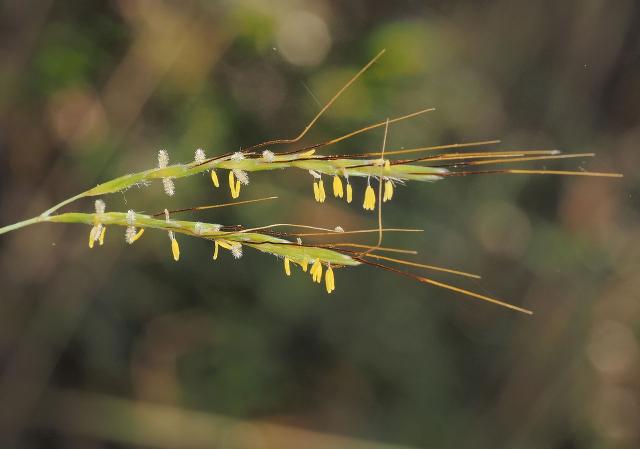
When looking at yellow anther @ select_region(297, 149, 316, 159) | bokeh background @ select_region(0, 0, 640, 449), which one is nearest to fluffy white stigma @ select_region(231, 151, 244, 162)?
yellow anther @ select_region(297, 149, 316, 159)

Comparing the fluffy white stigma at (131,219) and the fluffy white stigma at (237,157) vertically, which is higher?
the fluffy white stigma at (237,157)

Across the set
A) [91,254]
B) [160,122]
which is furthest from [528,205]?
[91,254]

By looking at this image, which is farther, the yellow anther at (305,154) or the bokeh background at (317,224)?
the bokeh background at (317,224)

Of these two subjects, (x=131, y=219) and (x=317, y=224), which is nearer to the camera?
(x=131, y=219)

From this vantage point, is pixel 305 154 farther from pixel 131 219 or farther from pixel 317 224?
pixel 317 224

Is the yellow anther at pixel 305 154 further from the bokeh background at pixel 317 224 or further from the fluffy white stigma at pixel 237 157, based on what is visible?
the bokeh background at pixel 317 224

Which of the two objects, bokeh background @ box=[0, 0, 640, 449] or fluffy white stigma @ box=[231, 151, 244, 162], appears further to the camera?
bokeh background @ box=[0, 0, 640, 449]

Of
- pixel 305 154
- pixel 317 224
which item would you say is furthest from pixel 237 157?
pixel 317 224

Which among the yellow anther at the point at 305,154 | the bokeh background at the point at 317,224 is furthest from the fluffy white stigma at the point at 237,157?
the bokeh background at the point at 317,224

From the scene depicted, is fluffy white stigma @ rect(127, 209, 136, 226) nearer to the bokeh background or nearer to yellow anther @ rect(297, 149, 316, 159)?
yellow anther @ rect(297, 149, 316, 159)
